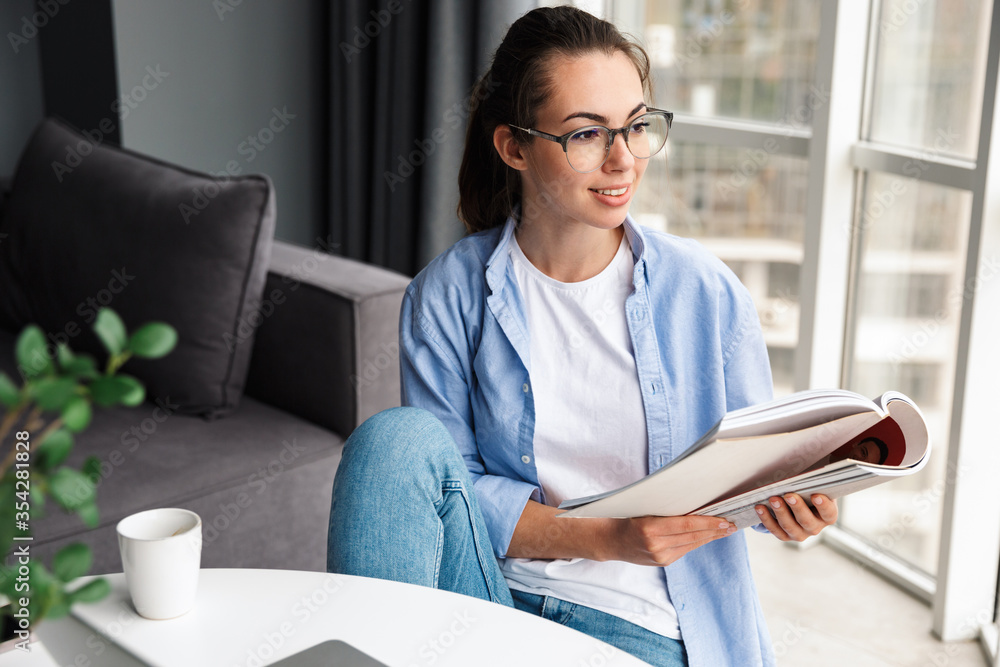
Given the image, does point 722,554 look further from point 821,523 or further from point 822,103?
point 822,103

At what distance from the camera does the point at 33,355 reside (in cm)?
38

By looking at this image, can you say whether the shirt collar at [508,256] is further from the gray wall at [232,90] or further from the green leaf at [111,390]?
the gray wall at [232,90]

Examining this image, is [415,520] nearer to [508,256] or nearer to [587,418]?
[587,418]

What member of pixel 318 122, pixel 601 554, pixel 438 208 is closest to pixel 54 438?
pixel 601 554

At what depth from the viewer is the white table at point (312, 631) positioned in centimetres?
71

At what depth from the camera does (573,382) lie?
115 centimetres

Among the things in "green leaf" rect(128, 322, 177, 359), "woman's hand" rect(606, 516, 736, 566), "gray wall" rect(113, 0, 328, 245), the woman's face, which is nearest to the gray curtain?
"gray wall" rect(113, 0, 328, 245)

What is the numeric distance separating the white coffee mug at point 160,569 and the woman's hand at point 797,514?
547 millimetres

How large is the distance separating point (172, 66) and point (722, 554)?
7.29 ft

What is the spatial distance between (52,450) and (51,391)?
0.10 ft

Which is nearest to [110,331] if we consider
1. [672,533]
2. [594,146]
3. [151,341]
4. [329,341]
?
[151,341]

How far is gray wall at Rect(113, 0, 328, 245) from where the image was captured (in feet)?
8.55

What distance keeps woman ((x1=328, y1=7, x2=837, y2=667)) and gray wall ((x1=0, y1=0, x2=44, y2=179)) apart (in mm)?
2343

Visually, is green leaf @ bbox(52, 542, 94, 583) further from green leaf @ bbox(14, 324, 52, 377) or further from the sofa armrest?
the sofa armrest
